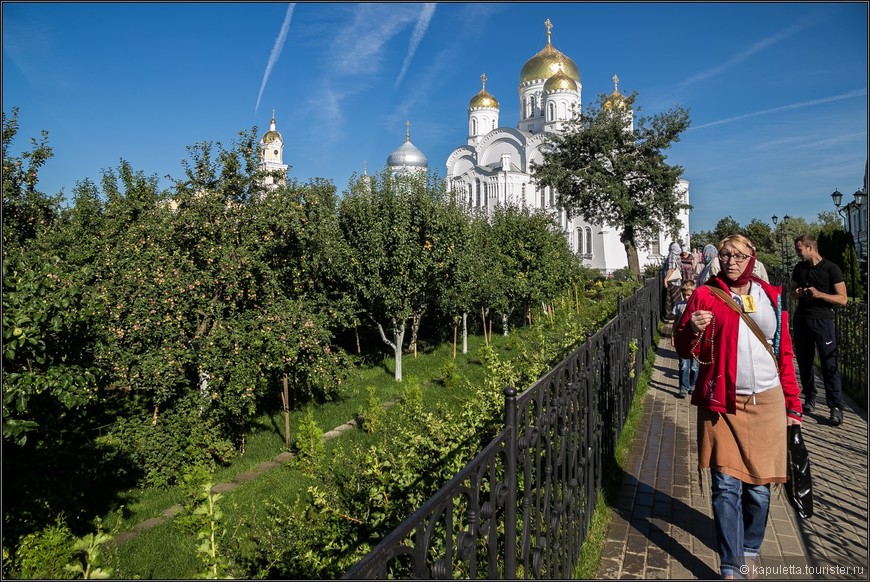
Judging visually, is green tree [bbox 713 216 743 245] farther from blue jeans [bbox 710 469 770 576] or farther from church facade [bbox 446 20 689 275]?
blue jeans [bbox 710 469 770 576]

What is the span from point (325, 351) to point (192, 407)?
1.87 meters

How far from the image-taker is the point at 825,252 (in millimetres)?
25484

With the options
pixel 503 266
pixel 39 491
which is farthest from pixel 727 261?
pixel 503 266

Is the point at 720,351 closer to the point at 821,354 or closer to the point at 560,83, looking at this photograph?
the point at 821,354

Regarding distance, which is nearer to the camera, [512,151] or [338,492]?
[338,492]

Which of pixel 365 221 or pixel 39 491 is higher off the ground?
pixel 365 221

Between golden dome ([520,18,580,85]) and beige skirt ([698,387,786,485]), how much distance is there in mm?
50869

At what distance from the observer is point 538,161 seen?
1837 inches

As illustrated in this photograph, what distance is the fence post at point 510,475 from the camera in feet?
7.14

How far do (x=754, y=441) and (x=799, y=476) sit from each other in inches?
19.1

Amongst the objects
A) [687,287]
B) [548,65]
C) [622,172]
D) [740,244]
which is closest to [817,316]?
[687,287]

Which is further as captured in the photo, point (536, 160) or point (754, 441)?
point (536, 160)

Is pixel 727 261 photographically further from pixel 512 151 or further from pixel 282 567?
pixel 512 151

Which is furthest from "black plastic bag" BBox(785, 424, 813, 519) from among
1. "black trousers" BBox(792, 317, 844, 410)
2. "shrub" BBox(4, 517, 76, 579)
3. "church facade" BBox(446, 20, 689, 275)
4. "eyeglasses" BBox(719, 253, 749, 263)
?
"church facade" BBox(446, 20, 689, 275)
